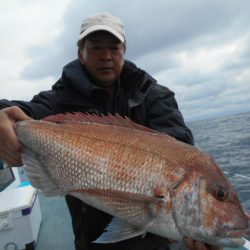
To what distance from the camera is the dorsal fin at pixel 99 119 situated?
8.37 ft

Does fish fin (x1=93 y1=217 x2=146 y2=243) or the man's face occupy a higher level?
the man's face

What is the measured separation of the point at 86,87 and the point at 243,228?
70.7 inches

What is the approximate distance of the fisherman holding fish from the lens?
2973mm

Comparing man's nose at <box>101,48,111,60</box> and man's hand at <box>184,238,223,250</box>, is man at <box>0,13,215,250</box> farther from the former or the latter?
man's hand at <box>184,238,223,250</box>

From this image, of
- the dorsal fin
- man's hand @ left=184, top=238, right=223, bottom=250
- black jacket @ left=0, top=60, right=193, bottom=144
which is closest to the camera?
man's hand @ left=184, top=238, right=223, bottom=250

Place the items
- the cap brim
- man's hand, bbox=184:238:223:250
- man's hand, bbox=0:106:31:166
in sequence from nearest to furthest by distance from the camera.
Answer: man's hand, bbox=184:238:223:250 → man's hand, bbox=0:106:31:166 → the cap brim

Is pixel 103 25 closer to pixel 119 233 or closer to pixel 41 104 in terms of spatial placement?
pixel 41 104

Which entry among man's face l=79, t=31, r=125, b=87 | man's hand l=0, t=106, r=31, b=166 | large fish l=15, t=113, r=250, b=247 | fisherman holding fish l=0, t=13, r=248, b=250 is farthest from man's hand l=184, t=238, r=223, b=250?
man's face l=79, t=31, r=125, b=87

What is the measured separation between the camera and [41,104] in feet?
10.8

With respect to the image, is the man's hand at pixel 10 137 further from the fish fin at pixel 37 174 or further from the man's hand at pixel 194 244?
the man's hand at pixel 194 244

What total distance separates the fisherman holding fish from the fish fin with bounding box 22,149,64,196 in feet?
0.47

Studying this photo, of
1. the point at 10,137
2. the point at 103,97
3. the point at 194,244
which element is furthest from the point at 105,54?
the point at 194,244

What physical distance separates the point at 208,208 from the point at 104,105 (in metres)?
1.48

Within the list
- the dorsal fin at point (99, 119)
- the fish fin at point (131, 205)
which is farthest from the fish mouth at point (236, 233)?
the dorsal fin at point (99, 119)
